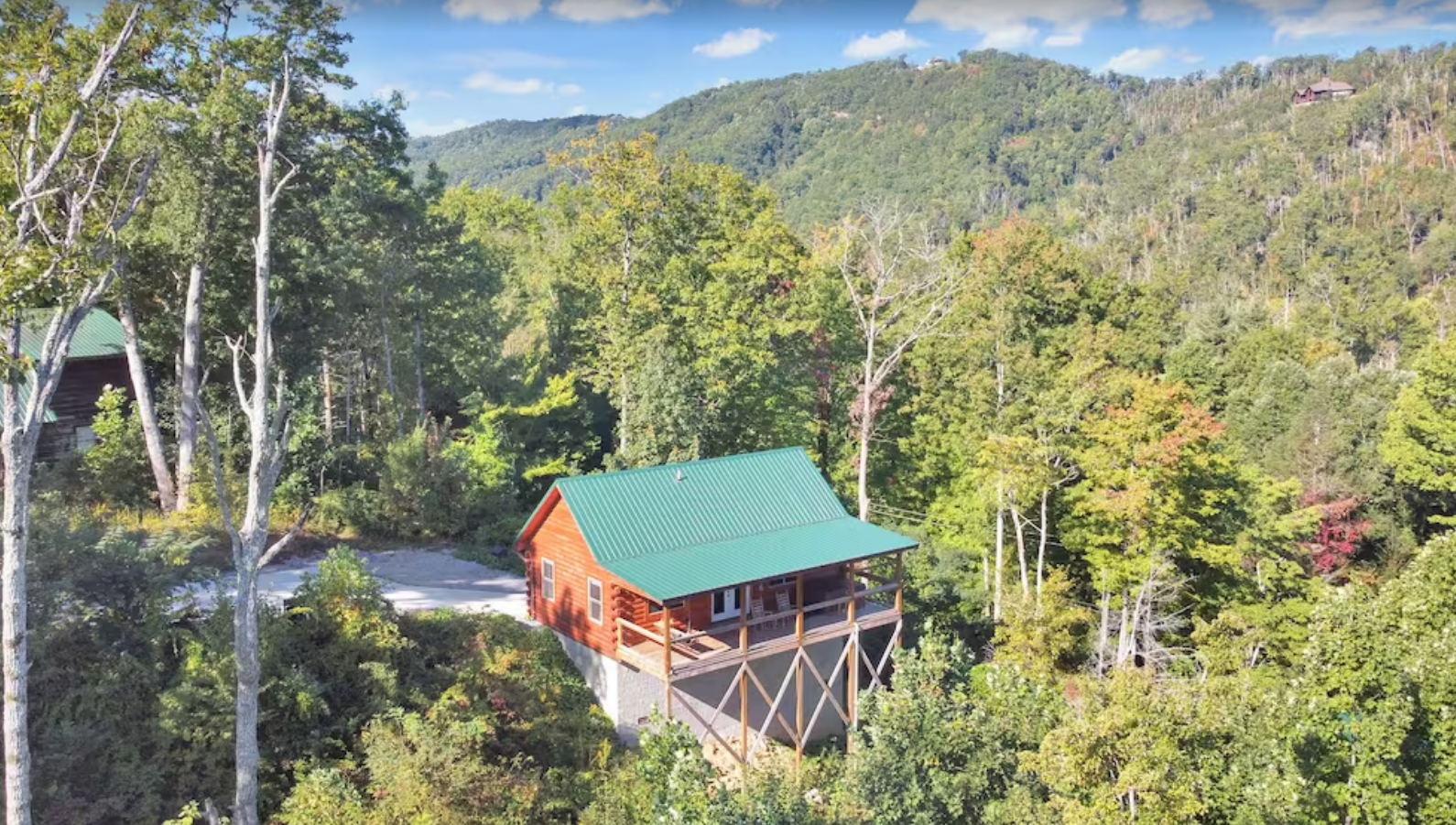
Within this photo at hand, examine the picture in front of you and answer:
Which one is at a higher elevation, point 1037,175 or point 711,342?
point 1037,175

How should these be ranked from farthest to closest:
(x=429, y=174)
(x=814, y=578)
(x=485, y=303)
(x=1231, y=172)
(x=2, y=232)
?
(x=1231, y=172) < (x=485, y=303) < (x=429, y=174) < (x=814, y=578) < (x=2, y=232)

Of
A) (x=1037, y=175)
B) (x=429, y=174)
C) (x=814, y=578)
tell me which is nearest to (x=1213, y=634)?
(x=814, y=578)

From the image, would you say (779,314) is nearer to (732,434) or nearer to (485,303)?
(732,434)

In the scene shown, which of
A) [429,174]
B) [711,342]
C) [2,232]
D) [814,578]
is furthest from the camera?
[429,174]

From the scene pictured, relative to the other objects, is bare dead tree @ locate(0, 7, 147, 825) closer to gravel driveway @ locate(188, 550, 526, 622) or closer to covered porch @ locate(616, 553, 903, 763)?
gravel driveway @ locate(188, 550, 526, 622)

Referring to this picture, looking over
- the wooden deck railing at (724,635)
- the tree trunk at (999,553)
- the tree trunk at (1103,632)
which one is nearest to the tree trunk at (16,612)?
the wooden deck railing at (724,635)
